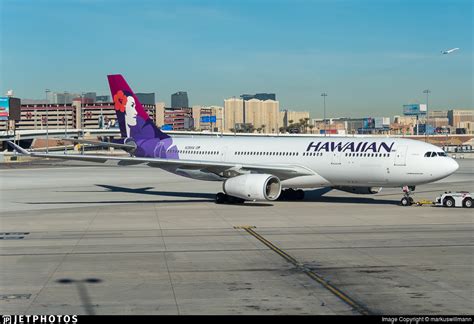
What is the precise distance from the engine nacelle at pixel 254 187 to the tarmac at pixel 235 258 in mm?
1005

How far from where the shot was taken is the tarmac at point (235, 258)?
52.9 ft

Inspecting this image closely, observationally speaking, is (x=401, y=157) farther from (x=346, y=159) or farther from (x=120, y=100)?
(x=120, y=100)

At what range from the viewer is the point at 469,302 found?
15953 millimetres

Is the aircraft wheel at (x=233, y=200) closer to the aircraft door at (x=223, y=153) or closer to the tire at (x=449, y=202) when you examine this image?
the aircraft door at (x=223, y=153)

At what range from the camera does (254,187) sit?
124 feet

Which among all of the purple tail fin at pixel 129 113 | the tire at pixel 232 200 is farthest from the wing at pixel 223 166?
the purple tail fin at pixel 129 113

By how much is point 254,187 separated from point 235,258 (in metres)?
15.5

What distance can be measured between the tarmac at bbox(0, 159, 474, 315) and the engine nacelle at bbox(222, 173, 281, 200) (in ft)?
3.30

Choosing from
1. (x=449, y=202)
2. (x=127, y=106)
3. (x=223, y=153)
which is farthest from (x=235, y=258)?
(x=127, y=106)

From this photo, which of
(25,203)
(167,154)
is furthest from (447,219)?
(25,203)

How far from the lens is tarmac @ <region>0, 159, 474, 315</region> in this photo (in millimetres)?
16109

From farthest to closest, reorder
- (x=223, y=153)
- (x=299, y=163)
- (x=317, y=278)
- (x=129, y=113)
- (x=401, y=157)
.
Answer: (x=129, y=113)
(x=223, y=153)
(x=299, y=163)
(x=401, y=157)
(x=317, y=278)

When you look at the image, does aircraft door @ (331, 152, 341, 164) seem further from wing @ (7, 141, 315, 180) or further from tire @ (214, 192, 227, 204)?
tire @ (214, 192, 227, 204)

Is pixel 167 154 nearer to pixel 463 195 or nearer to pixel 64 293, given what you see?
pixel 463 195
